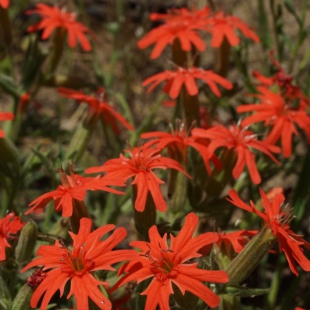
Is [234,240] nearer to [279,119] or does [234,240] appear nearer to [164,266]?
[164,266]

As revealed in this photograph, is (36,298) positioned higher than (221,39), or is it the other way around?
(221,39)

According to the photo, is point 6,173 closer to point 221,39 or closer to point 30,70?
point 30,70

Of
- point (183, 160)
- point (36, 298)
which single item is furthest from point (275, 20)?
point (36, 298)

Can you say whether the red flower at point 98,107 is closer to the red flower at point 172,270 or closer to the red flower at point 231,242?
the red flower at point 231,242

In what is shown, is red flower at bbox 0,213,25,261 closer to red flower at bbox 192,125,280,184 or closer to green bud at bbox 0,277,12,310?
green bud at bbox 0,277,12,310

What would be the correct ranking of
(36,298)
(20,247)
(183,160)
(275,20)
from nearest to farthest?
1. (36,298)
2. (20,247)
3. (183,160)
4. (275,20)

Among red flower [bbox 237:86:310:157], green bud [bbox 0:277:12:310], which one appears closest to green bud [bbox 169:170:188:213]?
red flower [bbox 237:86:310:157]

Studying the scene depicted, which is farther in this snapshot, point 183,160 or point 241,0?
point 241,0

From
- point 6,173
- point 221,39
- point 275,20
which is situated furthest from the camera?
point 275,20
